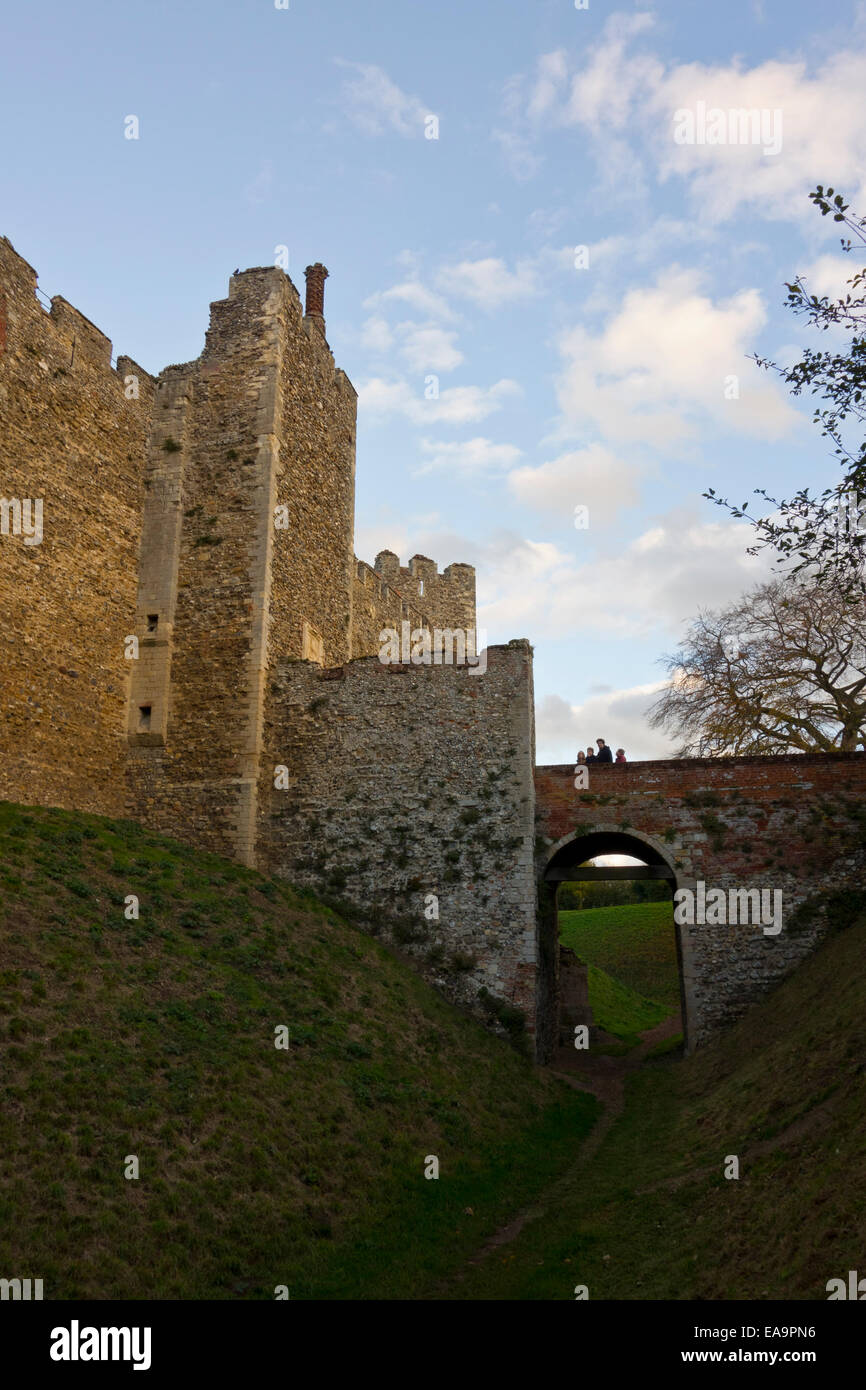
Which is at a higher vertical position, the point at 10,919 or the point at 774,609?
the point at 774,609

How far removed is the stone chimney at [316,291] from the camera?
1053 inches

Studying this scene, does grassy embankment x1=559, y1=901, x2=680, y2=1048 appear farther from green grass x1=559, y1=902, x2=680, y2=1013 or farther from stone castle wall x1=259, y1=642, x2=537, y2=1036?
stone castle wall x1=259, y1=642, x2=537, y2=1036

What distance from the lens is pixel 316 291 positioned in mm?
26859

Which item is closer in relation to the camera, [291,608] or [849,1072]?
[849,1072]

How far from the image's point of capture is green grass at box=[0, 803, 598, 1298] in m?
8.98

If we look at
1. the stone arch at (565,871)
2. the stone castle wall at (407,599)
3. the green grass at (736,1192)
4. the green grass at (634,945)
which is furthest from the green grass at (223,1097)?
the green grass at (634,945)

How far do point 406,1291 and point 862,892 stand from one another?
593 inches

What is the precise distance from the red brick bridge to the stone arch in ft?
0.15

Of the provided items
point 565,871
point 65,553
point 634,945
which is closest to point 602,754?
point 565,871

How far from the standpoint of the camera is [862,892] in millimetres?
21078

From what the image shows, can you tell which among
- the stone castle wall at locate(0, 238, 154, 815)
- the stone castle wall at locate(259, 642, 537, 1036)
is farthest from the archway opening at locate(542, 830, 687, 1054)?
the stone castle wall at locate(0, 238, 154, 815)
